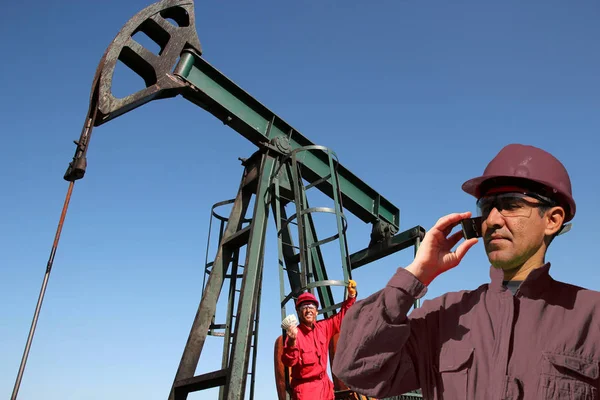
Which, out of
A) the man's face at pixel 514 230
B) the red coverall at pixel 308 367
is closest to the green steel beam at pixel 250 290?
the red coverall at pixel 308 367

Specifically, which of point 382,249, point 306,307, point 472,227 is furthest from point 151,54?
point 472,227

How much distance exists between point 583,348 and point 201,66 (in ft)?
22.5

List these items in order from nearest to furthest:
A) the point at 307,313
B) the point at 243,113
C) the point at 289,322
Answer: the point at 289,322
the point at 307,313
the point at 243,113

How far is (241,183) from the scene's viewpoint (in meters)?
8.09

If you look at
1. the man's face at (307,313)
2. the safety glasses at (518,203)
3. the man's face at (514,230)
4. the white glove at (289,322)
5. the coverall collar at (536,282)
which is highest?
the man's face at (307,313)

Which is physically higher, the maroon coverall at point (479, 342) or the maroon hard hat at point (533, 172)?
the maroon hard hat at point (533, 172)

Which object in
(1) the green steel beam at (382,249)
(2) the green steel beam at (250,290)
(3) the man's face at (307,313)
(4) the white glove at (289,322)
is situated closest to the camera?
(4) the white glove at (289,322)

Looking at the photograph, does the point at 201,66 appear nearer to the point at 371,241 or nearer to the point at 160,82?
the point at 160,82

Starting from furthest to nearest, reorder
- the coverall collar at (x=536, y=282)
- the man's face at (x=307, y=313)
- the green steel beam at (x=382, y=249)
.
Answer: the green steel beam at (x=382, y=249), the man's face at (x=307, y=313), the coverall collar at (x=536, y=282)

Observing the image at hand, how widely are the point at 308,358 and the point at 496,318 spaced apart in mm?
4151

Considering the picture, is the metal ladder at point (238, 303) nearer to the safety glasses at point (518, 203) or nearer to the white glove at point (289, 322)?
the white glove at point (289, 322)

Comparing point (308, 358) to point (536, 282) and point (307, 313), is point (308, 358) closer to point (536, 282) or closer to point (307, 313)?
point (307, 313)

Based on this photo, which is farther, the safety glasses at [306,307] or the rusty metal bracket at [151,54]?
the rusty metal bracket at [151,54]

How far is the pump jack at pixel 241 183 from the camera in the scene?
6.45m
